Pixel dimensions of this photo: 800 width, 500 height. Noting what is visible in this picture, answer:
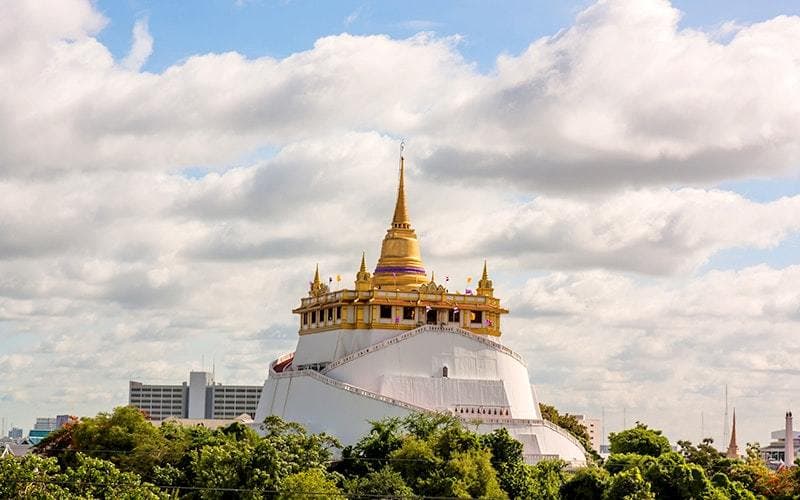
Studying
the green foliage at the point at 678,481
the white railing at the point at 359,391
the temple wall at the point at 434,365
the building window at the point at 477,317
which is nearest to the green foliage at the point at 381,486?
the green foliage at the point at 678,481

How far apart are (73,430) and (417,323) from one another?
78.3ft

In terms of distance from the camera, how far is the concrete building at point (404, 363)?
99.3 meters

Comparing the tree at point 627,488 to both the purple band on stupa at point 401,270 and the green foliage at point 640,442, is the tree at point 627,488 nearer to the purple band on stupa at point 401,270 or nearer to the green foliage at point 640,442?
the green foliage at point 640,442

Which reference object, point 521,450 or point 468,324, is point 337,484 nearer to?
point 521,450

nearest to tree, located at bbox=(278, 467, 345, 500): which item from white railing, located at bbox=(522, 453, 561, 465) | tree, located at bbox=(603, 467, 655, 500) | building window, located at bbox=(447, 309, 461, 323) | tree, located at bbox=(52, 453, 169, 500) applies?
tree, located at bbox=(52, 453, 169, 500)

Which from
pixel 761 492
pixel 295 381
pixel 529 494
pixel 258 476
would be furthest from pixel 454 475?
pixel 295 381

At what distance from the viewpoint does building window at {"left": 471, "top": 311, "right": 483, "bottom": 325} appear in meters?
110

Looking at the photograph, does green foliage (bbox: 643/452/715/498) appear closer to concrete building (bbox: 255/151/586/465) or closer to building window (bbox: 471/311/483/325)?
concrete building (bbox: 255/151/586/465)

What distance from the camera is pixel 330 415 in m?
100

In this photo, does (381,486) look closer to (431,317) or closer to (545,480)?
(545,480)

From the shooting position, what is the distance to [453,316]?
109m

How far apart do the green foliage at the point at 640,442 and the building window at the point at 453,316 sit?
43.4 ft

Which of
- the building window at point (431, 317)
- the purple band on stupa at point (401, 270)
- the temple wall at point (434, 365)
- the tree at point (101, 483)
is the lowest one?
the tree at point (101, 483)

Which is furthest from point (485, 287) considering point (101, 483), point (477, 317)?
point (101, 483)
